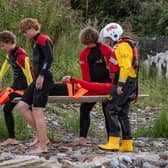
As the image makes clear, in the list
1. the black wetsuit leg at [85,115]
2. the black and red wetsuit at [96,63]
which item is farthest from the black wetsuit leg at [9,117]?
the black and red wetsuit at [96,63]

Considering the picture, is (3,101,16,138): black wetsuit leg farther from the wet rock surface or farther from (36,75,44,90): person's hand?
(36,75,44,90): person's hand

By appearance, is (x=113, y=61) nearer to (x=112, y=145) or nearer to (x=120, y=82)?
(x=120, y=82)

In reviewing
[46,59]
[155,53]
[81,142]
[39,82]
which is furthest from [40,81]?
[155,53]

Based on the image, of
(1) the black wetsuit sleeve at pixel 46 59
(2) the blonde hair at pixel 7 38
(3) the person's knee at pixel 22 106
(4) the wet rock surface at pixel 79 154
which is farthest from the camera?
(2) the blonde hair at pixel 7 38

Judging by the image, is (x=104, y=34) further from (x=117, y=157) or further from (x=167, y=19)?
(x=167, y=19)

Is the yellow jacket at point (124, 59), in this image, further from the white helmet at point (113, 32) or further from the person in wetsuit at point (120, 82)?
the white helmet at point (113, 32)

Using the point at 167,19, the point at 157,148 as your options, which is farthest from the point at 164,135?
the point at 167,19

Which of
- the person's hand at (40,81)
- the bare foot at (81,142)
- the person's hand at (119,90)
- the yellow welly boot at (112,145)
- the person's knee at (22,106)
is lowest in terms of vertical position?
the bare foot at (81,142)

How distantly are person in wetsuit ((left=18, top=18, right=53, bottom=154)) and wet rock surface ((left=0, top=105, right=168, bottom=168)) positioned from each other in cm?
32

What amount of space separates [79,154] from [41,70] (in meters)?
1.10

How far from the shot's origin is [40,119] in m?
6.63

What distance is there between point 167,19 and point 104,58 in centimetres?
913

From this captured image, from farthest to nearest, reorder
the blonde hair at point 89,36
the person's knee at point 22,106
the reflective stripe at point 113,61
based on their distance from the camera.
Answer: the blonde hair at point 89,36 → the person's knee at point 22,106 → the reflective stripe at point 113,61

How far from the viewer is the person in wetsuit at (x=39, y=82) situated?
652cm
